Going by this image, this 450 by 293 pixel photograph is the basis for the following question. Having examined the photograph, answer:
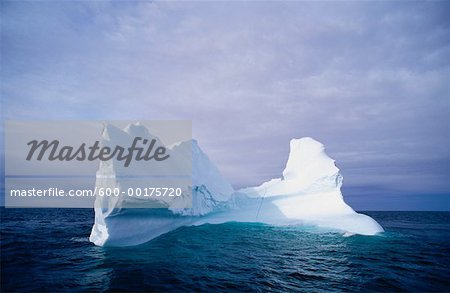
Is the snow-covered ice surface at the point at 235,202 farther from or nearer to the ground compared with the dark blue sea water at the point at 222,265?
farther from the ground

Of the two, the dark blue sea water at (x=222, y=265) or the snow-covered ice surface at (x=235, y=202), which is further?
the snow-covered ice surface at (x=235, y=202)

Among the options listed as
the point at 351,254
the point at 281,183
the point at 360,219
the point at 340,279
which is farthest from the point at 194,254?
the point at 281,183

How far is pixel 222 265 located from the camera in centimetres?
1029

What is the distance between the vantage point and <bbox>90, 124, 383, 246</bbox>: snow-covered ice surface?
41.5ft

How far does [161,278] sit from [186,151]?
10853mm

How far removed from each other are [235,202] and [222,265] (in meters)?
A: 13.1

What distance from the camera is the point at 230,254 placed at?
11.9 metres

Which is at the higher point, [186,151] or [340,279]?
[186,151]

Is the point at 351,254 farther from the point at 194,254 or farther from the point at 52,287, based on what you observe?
the point at 52,287

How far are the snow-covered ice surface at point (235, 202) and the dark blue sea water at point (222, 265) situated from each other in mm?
1074

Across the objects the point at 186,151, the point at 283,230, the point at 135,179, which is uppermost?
the point at 186,151

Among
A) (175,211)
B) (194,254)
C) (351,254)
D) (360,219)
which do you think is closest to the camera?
(194,254)

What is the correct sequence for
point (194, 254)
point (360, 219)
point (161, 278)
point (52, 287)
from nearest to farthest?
1. point (52, 287)
2. point (161, 278)
3. point (194, 254)
4. point (360, 219)

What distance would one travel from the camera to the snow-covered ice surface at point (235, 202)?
41.5ft
